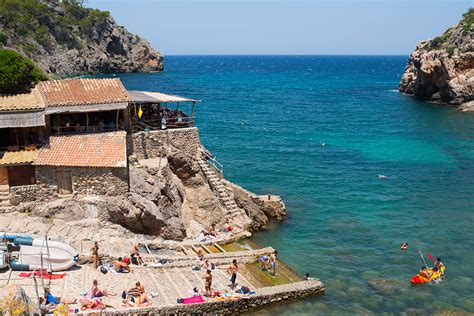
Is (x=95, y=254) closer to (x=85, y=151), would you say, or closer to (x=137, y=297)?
(x=137, y=297)

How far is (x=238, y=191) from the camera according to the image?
37.3 meters

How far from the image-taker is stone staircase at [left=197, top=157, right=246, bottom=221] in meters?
35.8

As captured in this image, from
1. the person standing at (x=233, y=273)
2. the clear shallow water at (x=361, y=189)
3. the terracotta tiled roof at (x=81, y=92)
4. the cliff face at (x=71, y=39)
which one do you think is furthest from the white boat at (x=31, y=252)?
the cliff face at (x=71, y=39)

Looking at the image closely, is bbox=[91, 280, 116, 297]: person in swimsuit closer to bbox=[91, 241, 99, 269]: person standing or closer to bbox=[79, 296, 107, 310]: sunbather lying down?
bbox=[79, 296, 107, 310]: sunbather lying down

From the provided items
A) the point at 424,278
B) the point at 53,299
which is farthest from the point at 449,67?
the point at 53,299

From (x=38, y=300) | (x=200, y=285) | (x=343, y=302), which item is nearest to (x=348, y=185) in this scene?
(x=343, y=302)

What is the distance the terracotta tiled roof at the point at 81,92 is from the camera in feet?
99.0

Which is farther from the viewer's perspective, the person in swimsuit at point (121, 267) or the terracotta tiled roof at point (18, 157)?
the terracotta tiled roof at point (18, 157)

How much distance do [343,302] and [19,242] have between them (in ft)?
55.4

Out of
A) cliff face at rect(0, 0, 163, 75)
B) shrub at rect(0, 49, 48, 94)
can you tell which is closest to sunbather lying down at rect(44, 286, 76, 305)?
shrub at rect(0, 49, 48, 94)

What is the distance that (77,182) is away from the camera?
28.8 metres

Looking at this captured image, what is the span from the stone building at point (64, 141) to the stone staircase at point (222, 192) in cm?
667

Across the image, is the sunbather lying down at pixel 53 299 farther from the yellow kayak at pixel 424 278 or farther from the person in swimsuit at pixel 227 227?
the yellow kayak at pixel 424 278

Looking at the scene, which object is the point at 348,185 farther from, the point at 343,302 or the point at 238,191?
the point at 343,302
